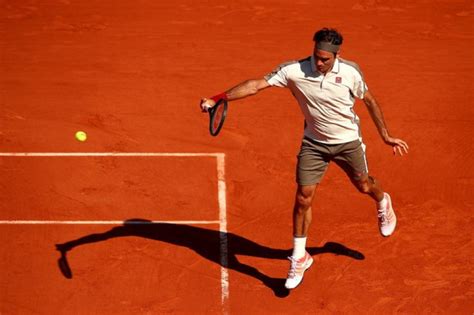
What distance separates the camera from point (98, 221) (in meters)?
10.3

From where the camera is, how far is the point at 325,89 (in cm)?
828

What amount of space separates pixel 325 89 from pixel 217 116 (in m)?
1.10

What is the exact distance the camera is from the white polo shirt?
827cm

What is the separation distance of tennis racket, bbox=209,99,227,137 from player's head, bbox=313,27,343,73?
1024 millimetres

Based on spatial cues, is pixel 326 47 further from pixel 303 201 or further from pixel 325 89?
pixel 303 201

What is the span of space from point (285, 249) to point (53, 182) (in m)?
3.15

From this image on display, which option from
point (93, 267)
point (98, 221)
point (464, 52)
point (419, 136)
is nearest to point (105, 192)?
point (98, 221)

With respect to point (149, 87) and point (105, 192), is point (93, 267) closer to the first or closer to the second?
point (105, 192)

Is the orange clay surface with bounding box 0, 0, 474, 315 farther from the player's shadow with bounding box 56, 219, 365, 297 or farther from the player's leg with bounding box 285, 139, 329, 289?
the player's leg with bounding box 285, 139, 329, 289

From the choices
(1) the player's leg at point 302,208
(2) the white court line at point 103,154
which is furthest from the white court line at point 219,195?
(1) the player's leg at point 302,208

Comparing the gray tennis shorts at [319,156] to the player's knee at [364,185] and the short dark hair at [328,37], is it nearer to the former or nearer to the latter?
the player's knee at [364,185]

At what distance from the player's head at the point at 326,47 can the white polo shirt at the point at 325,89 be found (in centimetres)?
16

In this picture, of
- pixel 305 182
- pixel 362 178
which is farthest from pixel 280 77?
pixel 362 178

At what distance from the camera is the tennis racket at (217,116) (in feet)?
27.5
